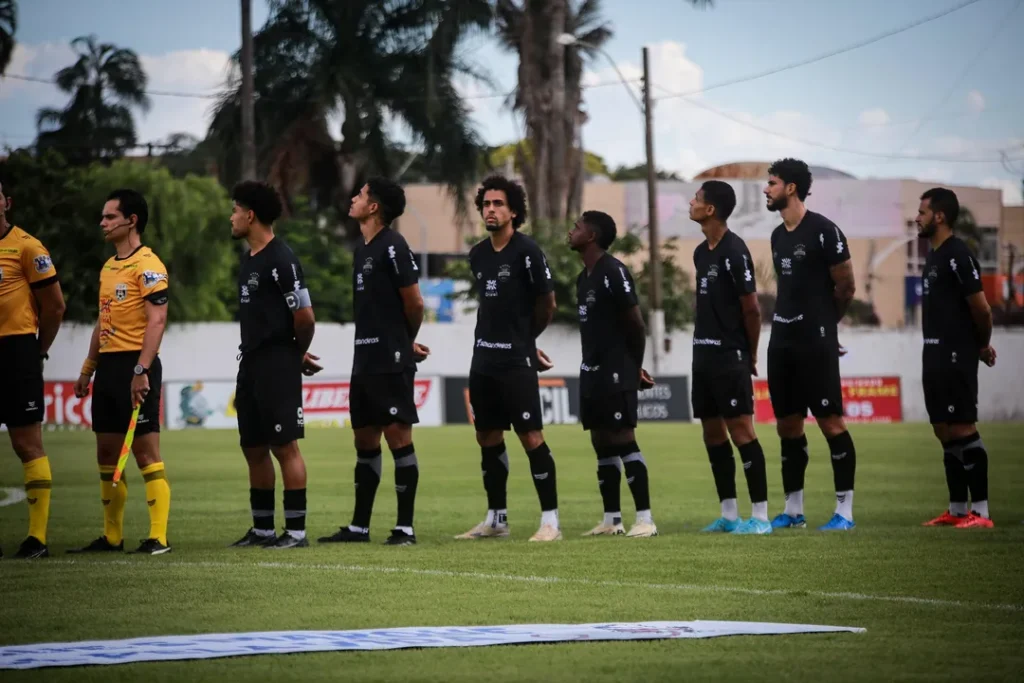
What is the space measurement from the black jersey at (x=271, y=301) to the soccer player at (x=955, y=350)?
505 centimetres

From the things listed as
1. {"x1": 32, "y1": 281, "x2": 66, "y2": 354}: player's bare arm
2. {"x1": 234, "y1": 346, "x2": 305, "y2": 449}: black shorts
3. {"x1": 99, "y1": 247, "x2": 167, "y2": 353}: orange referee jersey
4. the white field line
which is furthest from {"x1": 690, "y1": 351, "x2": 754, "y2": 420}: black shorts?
{"x1": 32, "y1": 281, "x2": 66, "y2": 354}: player's bare arm

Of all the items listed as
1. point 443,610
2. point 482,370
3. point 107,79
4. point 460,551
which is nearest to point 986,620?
point 443,610

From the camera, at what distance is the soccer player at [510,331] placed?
1163 cm

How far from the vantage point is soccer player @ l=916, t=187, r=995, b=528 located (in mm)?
12539

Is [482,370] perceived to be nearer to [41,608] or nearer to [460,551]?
[460,551]

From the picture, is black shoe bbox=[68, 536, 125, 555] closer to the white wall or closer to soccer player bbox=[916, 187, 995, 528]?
soccer player bbox=[916, 187, 995, 528]

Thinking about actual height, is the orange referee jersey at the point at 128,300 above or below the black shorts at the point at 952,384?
above

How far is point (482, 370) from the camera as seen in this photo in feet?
38.5

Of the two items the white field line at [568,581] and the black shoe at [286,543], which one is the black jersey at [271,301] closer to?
the black shoe at [286,543]

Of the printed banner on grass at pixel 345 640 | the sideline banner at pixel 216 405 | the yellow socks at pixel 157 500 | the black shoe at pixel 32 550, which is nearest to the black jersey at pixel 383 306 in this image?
the yellow socks at pixel 157 500

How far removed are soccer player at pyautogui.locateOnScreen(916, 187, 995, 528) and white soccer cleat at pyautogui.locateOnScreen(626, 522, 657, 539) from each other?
2.35 metres

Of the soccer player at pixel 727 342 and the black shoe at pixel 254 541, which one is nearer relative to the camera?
the black shoe at pixel 254 541

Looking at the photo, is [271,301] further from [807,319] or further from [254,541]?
[807,319]

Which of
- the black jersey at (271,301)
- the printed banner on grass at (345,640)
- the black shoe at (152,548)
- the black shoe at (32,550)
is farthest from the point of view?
the black jersey at (271,301)
